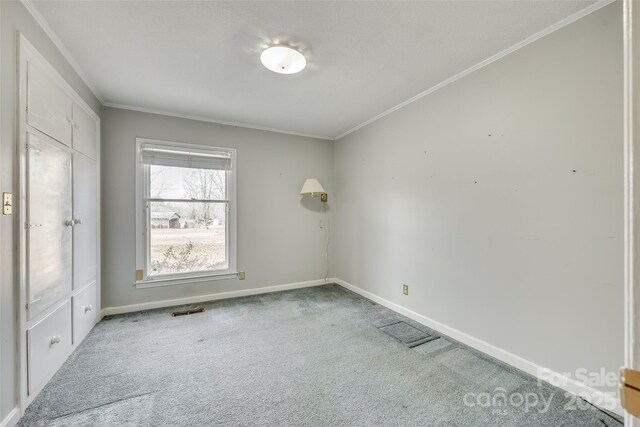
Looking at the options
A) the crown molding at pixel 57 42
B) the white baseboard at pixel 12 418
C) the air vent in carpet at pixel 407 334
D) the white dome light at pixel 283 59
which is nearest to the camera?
the white baseboard at pixel 12 418

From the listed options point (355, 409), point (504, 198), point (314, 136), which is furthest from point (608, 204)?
point (314, 136)

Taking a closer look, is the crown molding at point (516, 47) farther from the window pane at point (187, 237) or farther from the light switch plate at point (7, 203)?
the light switch plate at point (7, 203)

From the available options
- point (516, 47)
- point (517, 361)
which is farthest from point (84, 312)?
point (516, 47)

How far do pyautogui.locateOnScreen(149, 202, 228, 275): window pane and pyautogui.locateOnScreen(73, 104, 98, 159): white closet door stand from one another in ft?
2.96

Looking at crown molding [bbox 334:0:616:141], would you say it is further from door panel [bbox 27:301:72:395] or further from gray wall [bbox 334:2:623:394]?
door panel [bbox 27:301:72:395]

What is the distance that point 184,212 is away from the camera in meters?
3.62

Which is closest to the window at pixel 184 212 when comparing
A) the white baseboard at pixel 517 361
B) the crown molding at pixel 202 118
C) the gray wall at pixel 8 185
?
the crown molding at pixel 202 118

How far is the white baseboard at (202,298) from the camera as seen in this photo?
3.22 meters

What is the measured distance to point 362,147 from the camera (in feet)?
12.8

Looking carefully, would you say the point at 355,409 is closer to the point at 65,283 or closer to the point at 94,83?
the point at 65,283

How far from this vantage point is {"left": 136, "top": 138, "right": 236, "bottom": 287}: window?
134 inches

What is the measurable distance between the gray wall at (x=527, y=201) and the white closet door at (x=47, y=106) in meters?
3.17

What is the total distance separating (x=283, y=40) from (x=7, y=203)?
78.9 inches

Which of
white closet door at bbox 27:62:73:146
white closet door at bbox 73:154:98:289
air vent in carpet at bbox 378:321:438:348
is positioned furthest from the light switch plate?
air vent in carpet at bbox 378:321:438:348
